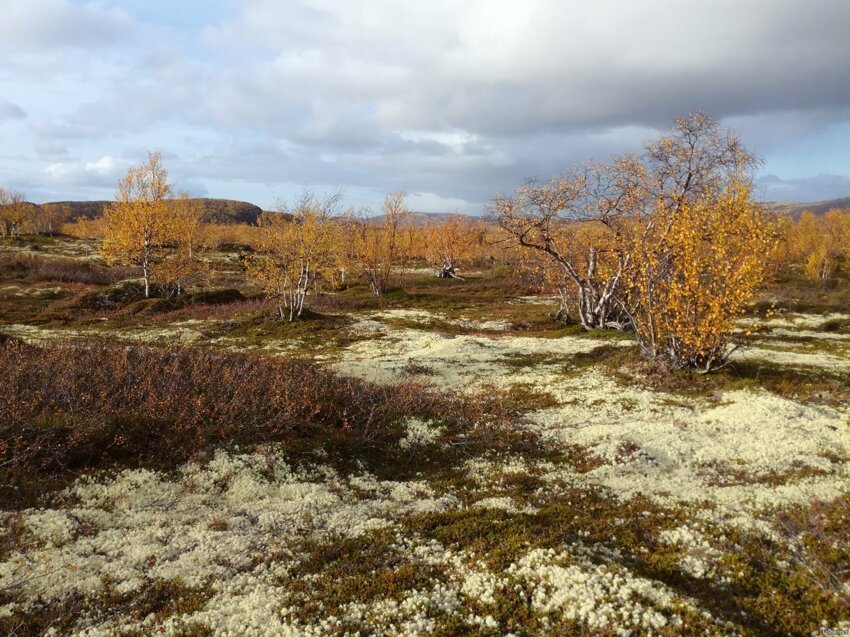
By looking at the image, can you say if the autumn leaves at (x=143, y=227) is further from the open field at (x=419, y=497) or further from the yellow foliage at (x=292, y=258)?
the open field at (x=419, y=497)

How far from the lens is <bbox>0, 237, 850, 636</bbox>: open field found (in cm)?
643

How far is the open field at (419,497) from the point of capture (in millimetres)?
6430

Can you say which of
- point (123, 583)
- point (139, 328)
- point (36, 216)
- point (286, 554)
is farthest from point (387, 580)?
point (36, 216)

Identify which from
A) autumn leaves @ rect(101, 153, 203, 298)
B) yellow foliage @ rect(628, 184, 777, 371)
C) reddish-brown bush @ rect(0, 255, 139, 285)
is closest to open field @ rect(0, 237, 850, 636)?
yellow foliage @ rect(628, 184, 777, 371)

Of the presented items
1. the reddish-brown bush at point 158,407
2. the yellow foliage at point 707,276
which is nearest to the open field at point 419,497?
the reddish-brown bush at point 158,407

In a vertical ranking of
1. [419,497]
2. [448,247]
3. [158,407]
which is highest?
[448,247]

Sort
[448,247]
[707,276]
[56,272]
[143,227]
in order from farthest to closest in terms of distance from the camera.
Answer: [448,247] < [56,272] < [143,227] < [707,276]

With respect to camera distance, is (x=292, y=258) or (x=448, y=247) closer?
(x=292, y=258)

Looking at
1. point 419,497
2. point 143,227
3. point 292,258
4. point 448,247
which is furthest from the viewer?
point 448,247

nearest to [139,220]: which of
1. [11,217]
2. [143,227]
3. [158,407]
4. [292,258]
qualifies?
[143,227]

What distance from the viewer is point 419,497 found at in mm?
10453

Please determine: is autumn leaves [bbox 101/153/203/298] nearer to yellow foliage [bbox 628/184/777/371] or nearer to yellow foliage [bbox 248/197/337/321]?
yellow foliage [bbox 248/197/337/321]

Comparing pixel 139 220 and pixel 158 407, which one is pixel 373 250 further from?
pixel 158 407

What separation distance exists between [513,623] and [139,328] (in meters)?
35.5
